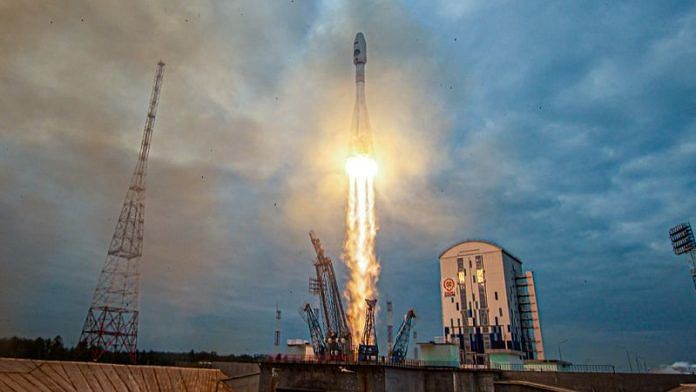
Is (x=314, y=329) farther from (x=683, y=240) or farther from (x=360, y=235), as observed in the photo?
(x=683, y=240)

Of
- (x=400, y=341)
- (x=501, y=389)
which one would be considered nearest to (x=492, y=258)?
(x=400, y=341)

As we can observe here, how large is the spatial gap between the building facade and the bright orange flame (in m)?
28.0

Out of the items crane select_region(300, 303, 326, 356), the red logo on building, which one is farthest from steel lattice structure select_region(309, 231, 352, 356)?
the red logo on building

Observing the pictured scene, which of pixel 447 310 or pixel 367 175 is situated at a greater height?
pixel 367 175

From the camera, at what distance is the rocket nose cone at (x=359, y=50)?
58219mm

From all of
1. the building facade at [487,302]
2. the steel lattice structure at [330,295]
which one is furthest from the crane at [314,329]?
the building facade at [487,302]

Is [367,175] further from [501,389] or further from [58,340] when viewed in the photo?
[58,340]

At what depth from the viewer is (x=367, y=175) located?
58625 millimetres

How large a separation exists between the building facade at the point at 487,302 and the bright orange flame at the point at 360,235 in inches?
1104

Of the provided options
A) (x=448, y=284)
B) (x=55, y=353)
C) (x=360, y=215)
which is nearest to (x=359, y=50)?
(x=360, y=215)

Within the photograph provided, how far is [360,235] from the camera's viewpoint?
5775 centimetres

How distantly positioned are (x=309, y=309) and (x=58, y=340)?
6829cm

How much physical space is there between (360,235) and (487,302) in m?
35.4

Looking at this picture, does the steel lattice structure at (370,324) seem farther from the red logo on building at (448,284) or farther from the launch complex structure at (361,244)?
the red logo on building at (448,284)
